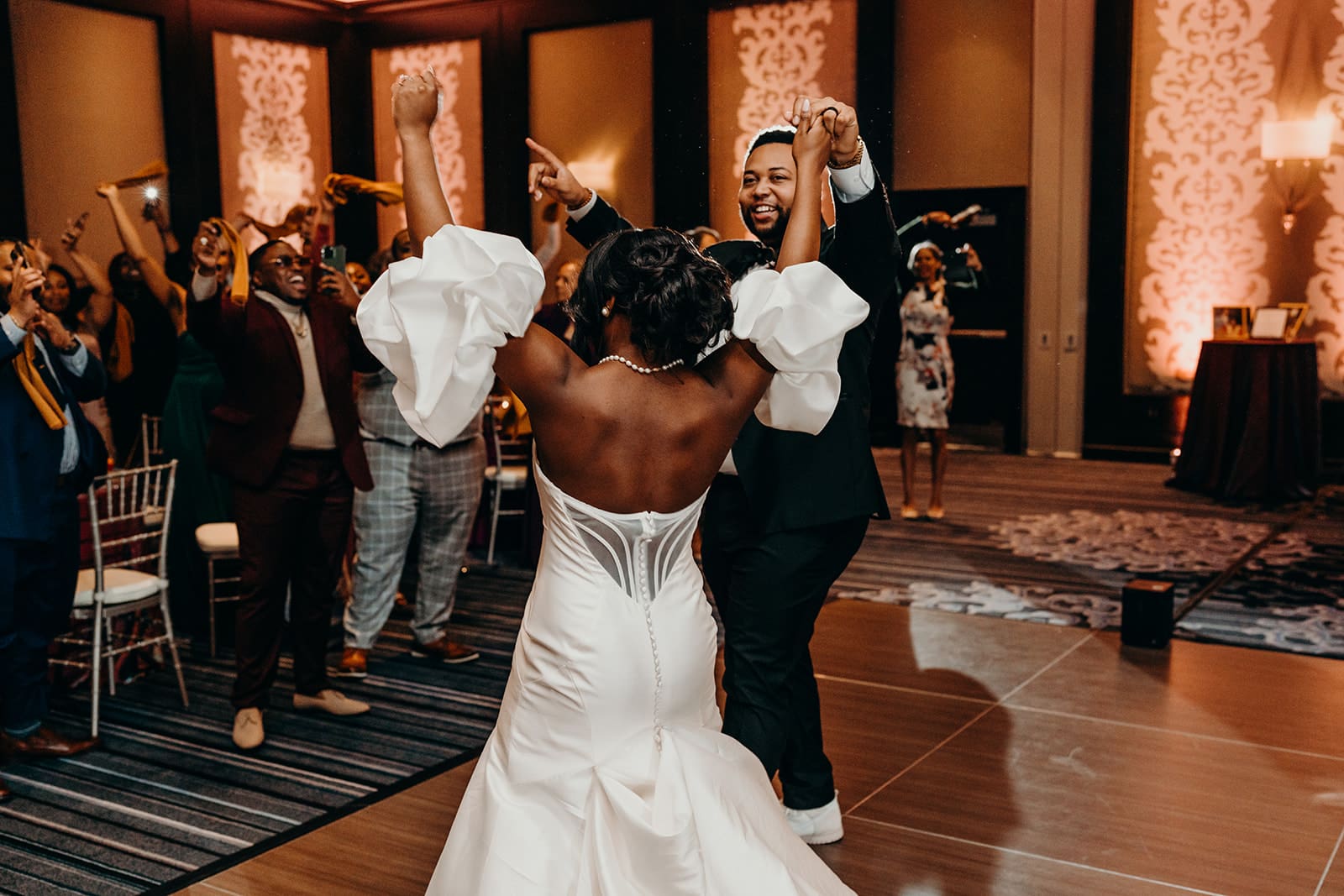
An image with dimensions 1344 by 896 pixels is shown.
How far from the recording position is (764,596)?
2648mm

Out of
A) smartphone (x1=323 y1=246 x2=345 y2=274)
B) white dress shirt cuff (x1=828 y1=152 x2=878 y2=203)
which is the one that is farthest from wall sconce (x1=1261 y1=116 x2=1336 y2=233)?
white dress shirt cuff (x1=828 y1=152 x2=878 y2=203)

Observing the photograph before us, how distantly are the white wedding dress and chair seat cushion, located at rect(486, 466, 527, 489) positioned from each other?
4.38m

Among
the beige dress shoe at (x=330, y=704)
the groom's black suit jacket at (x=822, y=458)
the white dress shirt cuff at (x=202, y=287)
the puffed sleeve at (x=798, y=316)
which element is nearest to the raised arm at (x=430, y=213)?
the puffed sleeve at (x=798, y=316)

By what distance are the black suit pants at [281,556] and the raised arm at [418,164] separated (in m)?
2.22

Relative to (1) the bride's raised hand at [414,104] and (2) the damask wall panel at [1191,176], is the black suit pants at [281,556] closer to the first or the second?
(1) the bride's raised hand at [414,104]

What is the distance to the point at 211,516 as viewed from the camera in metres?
5.12

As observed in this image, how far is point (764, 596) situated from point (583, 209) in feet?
2.97

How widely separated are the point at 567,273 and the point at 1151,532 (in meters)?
3.43

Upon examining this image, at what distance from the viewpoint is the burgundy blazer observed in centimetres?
387

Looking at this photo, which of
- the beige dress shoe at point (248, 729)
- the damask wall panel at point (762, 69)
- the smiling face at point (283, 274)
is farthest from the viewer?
the damask wall panel at point (762, 69)

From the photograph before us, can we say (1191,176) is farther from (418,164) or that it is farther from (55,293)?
(418,164)

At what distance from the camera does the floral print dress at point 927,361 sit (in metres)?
7.42

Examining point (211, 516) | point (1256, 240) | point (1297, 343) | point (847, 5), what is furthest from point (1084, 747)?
point (847, 5)

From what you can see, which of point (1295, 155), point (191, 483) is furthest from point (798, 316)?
point (1295, 155)
